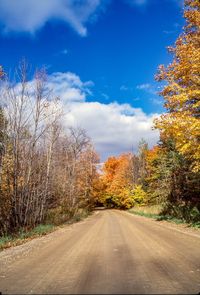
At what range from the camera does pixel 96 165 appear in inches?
2677

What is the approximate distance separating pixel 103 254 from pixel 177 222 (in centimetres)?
1557

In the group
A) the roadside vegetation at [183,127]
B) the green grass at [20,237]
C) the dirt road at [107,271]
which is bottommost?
the dirt road at [107,271]

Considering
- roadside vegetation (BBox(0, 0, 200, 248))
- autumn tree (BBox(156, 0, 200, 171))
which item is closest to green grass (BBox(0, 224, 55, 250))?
roadside vegetation (BBox(0, 0, 200, 248))

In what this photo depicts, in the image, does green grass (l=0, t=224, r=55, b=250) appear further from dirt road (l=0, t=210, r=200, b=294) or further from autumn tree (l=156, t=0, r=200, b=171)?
autumn tree (l=156, t=0, r=200, b=171)

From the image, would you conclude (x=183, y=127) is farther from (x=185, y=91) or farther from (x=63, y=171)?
(x=63, y=171)

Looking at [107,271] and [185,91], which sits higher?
[185,91]

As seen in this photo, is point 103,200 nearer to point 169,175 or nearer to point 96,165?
point 96,165

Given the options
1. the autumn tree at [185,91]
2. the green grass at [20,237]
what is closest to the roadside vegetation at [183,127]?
the autumn tree at [185,91]

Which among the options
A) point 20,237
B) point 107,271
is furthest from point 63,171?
point 107,271

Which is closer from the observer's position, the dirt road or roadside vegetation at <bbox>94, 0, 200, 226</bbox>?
the dirt road

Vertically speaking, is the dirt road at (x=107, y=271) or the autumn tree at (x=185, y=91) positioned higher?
the autumn tree at (x=185, y=91)

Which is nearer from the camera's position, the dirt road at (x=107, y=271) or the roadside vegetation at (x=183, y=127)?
the dirt road at (x=107, y=271)

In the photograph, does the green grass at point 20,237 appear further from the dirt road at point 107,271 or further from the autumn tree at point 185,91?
the autumn tree at point 185,91

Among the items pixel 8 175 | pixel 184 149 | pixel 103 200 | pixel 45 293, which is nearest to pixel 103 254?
pixel 45 293
